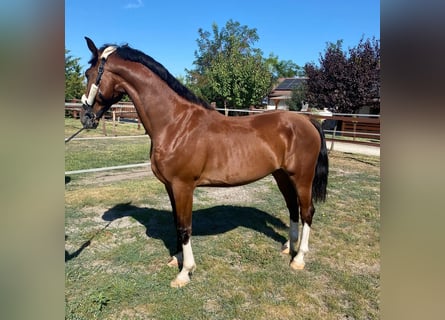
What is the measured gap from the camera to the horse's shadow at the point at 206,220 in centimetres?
352

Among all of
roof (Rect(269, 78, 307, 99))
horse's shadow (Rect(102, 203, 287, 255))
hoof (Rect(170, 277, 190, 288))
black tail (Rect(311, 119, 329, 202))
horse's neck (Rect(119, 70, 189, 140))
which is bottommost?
hoof (Rect(170, 277, 190, 288))

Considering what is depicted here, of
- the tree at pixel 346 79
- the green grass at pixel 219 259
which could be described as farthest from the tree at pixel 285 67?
the green grass at pixel 219 259

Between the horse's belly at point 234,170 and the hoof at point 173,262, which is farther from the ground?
the horse's belly at point 234,170

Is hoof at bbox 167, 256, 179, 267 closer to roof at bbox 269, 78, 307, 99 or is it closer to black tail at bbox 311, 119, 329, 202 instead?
black tail at bbox 311, 119, 329, 202

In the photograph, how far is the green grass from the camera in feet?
7.38

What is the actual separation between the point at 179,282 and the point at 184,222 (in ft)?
1.60

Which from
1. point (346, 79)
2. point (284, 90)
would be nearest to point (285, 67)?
point (284, 90)

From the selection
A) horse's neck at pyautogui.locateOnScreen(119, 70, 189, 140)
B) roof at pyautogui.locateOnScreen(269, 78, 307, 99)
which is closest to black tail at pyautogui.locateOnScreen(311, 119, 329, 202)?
horse's neck at pyautogui.locateOnScreen(119, 70, 189, 140)

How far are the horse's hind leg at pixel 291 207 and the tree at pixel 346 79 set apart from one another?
623 inches

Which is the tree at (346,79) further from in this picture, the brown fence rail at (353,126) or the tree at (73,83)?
the tree at (73,83)

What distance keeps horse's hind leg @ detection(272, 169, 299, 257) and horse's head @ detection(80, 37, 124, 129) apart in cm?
181

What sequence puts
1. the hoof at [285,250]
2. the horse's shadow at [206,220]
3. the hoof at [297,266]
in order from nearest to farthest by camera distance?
the hoof at [297,266], the hoof at [285,250], the horse's shadow at [206,220]

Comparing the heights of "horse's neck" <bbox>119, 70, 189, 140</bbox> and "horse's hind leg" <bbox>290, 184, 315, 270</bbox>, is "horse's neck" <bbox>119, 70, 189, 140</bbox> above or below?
above
